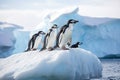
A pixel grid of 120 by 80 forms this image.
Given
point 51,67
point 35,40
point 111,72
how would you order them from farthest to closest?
1. point 111,72
2. point 35,40
3. point 51,67

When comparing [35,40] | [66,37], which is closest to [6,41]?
[35,40]

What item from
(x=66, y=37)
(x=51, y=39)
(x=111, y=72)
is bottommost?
(x=111, y=72)

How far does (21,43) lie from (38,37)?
1715 centimetres

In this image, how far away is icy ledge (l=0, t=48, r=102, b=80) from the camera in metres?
8.79

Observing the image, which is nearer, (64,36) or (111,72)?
(64,36)

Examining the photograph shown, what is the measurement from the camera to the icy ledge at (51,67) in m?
8.79

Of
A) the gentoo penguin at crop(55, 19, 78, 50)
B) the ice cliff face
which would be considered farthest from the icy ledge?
the ice cliff face

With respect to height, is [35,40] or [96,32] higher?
[35,40]

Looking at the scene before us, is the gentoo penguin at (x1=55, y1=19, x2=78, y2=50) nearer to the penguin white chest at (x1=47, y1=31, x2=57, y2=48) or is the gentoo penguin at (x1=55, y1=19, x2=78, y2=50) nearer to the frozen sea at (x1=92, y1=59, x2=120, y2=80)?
the penguin white chest at (x1=47, y1=31, x2=57, y2=48)

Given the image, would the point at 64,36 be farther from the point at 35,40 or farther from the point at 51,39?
the point at 35,40

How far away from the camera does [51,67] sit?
8.82 meters

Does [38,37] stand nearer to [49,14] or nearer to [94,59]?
[94,59]

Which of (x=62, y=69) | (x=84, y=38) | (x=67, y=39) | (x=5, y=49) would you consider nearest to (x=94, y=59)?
(x=67, y=39)

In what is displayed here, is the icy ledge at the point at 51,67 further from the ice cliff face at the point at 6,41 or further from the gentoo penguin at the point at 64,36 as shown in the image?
the ice cliff face at the point at 6,41
